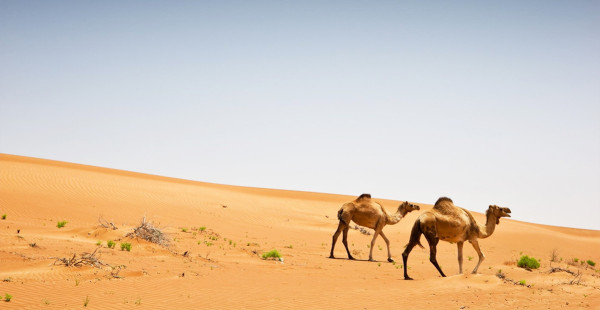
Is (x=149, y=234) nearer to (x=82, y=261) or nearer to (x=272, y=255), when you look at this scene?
(x=272, y=255)

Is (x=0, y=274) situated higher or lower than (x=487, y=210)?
lower

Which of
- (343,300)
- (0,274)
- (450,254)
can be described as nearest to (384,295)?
(343,300)

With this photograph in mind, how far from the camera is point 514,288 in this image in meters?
13.3

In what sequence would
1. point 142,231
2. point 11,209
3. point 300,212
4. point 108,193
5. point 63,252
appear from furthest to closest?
point 300,212, point 108,193, point 11,209, point 142,231, point 63,252

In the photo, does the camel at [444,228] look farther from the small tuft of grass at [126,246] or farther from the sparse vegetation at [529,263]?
the small tuft of grass at [126,246]

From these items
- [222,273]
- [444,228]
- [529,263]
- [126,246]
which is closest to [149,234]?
[126,246]

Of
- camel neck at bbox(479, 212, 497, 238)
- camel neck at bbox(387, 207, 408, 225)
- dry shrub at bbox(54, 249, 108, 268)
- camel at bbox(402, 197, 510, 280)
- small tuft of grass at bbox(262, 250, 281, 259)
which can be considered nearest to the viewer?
dry shrub at bbox(54, 249, 108, 268)

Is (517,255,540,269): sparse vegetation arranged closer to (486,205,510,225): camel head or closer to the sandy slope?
the sandy slope

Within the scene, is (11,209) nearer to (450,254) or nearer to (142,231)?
(142,231)

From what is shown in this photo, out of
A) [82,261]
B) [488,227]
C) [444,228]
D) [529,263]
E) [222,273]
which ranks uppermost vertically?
[488,227]

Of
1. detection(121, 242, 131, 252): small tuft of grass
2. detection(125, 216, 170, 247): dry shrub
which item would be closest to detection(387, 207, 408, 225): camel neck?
detection(125, 216, 170, 247): dry shrub

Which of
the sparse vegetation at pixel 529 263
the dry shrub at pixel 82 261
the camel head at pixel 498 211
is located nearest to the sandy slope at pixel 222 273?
the dry shrub at pixel 82 261

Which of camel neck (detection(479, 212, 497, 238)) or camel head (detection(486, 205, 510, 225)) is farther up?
camel head (detection(486, 205, 510, 225))

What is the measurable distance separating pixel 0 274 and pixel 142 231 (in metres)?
6.96
